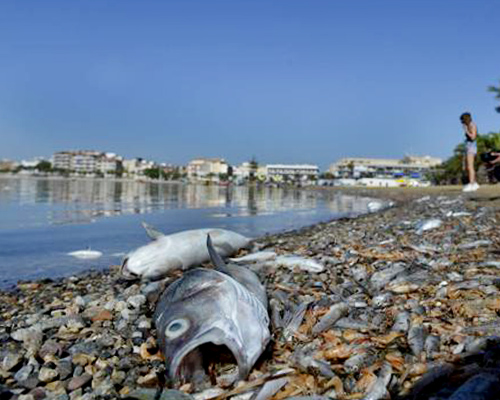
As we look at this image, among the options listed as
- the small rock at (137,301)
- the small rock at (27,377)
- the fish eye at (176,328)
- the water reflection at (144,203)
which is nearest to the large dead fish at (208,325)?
the fish eye at (176,328)

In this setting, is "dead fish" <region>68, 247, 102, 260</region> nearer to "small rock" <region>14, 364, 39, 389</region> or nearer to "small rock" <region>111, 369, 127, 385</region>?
"small rock" <region>14, 364, 39, 389</region>

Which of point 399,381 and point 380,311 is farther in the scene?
point 380,311

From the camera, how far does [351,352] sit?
2801 mm

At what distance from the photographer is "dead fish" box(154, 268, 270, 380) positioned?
2521mm

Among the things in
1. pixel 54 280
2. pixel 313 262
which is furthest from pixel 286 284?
pixel 54 280

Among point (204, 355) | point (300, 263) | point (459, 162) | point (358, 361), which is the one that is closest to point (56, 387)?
point (204, 355)

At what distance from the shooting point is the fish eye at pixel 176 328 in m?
2.63

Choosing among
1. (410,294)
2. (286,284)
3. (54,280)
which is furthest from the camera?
(54,280)

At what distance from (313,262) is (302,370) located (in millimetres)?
2820

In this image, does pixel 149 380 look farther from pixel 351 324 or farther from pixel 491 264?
pixel 491 264

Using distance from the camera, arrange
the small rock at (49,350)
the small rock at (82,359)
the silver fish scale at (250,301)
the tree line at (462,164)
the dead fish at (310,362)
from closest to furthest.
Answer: the dead fish at (310,362) < the silver fish scale at (250,301) < the small rock at (82,359) < the small rock at (49,350) < the tree line at (462,164)

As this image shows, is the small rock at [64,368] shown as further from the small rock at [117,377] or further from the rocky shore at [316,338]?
the small rock at [117,377]

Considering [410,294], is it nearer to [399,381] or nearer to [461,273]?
[461,273]

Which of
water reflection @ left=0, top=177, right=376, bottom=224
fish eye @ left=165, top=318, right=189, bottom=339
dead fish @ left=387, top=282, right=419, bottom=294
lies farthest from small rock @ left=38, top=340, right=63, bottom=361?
water reflection @ left=0, top=177, right=376, bottom=224
